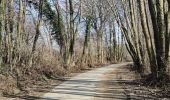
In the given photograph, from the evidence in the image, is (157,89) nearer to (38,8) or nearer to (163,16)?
(163,16)

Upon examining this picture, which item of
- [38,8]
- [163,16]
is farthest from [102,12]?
[163,16]

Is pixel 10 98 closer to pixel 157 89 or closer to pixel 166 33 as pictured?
pixel 157 89

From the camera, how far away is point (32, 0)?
30.5 metres

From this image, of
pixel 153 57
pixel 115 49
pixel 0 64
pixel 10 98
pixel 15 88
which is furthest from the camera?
pixel 115 49

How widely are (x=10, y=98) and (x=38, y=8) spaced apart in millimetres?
16685

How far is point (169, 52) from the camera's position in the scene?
1764 cm

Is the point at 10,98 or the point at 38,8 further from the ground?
the point at 38,8

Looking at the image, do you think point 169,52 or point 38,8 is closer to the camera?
point 169,52

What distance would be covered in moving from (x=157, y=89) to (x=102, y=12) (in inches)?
1710

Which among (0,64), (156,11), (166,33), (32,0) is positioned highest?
(32,0)

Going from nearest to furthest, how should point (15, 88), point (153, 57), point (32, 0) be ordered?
point (15, 88)
point (153, 57)
point (32, 0)

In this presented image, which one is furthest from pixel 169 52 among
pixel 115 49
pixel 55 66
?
pixel 115 49

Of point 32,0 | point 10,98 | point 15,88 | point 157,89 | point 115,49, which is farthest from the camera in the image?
point 115,49

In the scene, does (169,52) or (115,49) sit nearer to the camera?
(169,52)
